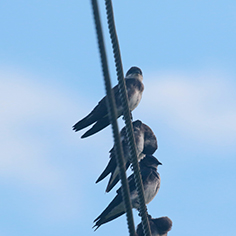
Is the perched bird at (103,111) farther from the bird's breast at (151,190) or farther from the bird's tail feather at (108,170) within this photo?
the bird's breast at (151,190)

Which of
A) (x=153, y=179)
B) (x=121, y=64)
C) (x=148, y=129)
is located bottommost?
(x=121, y=64)

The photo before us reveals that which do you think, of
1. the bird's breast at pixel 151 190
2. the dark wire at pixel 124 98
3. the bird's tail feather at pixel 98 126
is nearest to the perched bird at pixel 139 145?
the bird's tail feather at pixel 98 126

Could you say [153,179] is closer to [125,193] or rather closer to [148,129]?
[148,129]

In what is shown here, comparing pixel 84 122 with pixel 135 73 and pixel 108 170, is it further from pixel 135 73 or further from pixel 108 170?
pixel 135 73

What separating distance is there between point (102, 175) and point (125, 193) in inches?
188

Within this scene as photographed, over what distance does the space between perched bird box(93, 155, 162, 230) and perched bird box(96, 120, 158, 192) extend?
231mm

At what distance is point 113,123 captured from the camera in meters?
3.32

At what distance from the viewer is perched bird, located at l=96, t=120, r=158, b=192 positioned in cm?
819

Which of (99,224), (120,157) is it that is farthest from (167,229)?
(120,157)

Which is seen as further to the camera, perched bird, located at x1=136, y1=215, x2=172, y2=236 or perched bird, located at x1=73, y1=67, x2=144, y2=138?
perched bird, located at x1=73, y1=67, x2=144, y2=138

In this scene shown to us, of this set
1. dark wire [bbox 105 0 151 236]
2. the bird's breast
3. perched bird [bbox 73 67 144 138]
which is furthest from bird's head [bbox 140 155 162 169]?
dark wire [bbox 105 0 151 236]

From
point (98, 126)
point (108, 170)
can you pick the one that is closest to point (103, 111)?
point (98, 126)

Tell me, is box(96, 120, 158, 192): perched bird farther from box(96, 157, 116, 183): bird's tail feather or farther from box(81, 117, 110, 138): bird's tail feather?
box(81, 117, 110, 138): bird's tail feather

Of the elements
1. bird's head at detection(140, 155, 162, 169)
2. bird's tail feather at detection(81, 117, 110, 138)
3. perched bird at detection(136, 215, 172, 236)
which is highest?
bird's tail feather at detection(81, 117, 110, 138)
